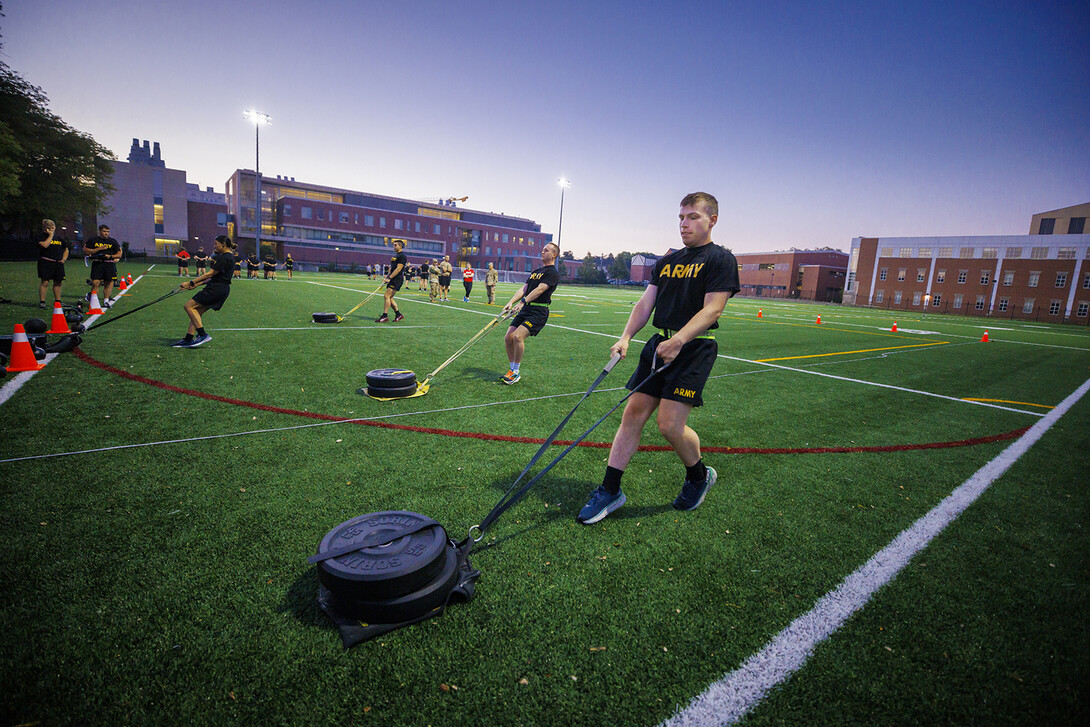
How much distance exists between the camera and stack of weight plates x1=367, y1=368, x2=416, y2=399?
605cm

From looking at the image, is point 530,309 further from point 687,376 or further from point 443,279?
point 443,279

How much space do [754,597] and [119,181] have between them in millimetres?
90134

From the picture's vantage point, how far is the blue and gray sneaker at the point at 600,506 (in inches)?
133

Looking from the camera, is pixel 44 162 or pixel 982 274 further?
pixel 982 274

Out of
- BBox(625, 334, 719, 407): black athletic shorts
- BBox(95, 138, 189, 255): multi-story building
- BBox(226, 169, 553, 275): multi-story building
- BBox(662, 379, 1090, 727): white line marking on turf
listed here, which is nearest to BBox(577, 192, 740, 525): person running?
BBox(625, 334, 719, 407): black athletic shorts

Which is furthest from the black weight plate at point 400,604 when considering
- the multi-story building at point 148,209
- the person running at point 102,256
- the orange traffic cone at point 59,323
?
the multi-story building at point 148,209

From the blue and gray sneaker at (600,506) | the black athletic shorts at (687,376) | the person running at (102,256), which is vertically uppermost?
the person running at (102,256)

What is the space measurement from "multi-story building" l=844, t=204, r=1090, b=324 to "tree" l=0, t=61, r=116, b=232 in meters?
97.2

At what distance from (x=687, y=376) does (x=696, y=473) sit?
33.4 inches

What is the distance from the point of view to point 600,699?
196cm

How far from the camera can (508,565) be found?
2824 mm

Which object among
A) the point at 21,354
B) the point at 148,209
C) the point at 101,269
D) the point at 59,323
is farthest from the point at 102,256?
the point at 148,209

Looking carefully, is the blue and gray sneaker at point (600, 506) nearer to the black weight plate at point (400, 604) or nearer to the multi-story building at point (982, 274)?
the black weight plate at point (400, 604)

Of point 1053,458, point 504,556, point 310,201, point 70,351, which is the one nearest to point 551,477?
point 504,556
